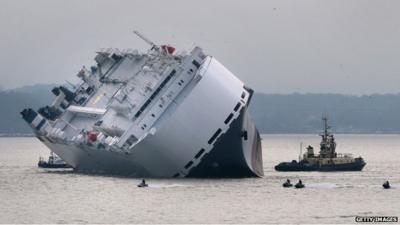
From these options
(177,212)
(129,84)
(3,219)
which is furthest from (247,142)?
(3,219)

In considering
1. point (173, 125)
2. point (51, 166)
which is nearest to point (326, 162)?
point (51, 166)

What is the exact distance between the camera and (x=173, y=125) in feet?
371

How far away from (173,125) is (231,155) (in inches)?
256

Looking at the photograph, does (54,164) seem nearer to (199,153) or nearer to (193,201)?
(199,153)

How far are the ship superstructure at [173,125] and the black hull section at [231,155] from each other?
3.4 inches

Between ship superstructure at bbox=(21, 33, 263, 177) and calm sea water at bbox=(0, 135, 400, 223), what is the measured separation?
1.72 meters

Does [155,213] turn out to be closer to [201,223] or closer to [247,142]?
[201,223]

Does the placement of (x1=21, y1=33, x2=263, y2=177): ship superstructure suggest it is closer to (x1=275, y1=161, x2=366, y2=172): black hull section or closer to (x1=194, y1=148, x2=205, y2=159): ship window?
(x1=194, y1=148, x2=205, y2=159): ship window

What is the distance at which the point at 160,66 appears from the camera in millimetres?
124812

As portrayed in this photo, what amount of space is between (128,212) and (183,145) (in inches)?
737

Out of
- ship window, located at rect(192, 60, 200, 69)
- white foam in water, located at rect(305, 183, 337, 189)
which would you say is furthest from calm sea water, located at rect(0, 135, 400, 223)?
ship window, located at rect(192, 60, 200, 69)

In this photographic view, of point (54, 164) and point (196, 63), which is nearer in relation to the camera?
point (196, 63)

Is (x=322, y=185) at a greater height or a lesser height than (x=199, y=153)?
lesser

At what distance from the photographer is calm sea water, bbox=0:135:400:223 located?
92688mm
